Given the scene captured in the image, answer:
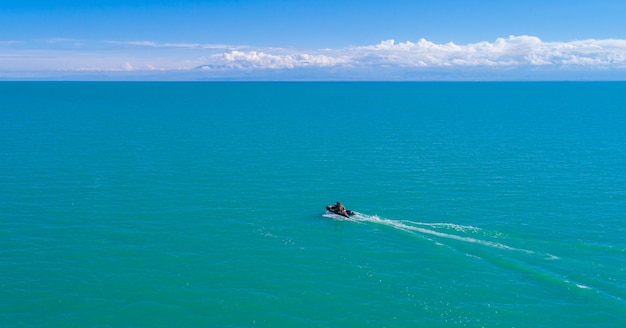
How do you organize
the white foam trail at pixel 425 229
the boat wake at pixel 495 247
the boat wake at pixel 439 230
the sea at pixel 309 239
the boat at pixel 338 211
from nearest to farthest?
the sea at pixel 309 239 < the boat wake at pixel 495 247 < the white foam trail at pixel 425 229 < the boat wake at pixel 439 230 < the boat at pixel 338 211

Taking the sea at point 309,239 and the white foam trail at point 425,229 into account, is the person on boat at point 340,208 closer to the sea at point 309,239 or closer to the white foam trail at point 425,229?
the white foam trail at point 425,229

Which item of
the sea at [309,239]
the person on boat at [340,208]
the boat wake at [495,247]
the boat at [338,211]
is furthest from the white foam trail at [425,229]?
the person on boat at [340,208]

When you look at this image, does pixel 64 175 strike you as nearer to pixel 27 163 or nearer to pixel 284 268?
pixel 27 163

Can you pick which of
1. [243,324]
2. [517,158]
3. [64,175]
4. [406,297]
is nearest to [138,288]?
[243,324]

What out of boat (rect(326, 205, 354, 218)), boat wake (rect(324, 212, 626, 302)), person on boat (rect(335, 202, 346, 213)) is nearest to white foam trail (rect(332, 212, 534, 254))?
boat wake (rect(324, 212, 626, 302))

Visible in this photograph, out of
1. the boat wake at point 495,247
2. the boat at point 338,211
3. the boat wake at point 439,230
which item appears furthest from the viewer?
the boat at point 338,211

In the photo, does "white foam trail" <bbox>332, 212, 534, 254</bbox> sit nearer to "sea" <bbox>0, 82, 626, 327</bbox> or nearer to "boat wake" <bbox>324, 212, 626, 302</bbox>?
"boat wake" <bbox>324, 212, 626, 302</bbox>

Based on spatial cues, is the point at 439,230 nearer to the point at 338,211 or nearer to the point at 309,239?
the point at 338,211

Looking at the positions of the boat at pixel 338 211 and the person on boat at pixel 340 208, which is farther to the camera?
the person on boat at pixel 340 208

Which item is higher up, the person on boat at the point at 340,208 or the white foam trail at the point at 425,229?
the person on boat at the point at 340,208
